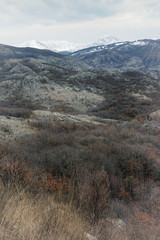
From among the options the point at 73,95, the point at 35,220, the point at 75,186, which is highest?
the point at 73,95

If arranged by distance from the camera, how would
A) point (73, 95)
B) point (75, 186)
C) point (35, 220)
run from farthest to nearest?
point (73, 95)
point (75, 186)
point (35, 220)

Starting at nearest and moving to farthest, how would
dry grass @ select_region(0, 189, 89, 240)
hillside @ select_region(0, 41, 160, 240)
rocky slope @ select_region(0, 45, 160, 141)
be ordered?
dry grass @ select_region(0, 189, 89, 240), hillside @ select_region(0, 41, 160, 240), rocky slope @ select_region(0, 45, 160, 141)

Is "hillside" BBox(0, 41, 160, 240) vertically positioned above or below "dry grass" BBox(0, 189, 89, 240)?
below

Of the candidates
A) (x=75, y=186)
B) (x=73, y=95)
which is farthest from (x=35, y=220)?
(x=73, y=95)

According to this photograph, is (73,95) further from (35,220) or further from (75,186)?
(35,220)

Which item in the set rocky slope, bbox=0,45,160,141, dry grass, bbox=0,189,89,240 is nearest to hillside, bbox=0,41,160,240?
dry grass, bbox=0,189,89,240

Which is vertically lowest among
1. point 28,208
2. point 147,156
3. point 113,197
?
point 113,197

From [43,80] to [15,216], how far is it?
37.5 meters

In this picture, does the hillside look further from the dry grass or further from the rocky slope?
the rocky slope

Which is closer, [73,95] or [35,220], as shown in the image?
[35,220]

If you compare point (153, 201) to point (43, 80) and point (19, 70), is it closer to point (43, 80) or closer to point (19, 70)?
point (43, 80)

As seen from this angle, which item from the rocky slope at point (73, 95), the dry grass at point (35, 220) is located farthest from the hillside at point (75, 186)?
the rocky slope at point (73, 95)

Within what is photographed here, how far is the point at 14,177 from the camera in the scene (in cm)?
364

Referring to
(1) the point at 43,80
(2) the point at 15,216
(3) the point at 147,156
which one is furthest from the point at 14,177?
(1) the point at 43,80
